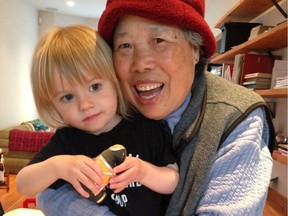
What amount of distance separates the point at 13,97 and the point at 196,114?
5.77m

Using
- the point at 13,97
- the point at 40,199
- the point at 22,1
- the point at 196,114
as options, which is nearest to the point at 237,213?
the point at 196,114

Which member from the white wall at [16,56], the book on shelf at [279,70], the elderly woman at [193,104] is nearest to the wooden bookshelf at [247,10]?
the book on shelf at [279,70]

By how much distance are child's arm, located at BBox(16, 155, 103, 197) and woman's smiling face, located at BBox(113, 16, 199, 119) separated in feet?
0.96

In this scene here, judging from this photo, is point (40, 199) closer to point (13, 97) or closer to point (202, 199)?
point (202, 199)

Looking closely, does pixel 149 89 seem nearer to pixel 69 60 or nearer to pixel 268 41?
pixel 69 60

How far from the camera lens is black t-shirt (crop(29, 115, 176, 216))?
89 cm

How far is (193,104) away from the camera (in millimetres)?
866

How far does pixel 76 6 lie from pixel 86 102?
6352mm

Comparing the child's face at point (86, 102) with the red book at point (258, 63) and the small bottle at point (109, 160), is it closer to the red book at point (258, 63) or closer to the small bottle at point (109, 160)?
the small bottle at point (109, 160)

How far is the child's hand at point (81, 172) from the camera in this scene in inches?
27.3

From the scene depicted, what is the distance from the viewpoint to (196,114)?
2.78ft

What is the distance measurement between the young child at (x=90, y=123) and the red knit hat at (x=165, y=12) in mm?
149

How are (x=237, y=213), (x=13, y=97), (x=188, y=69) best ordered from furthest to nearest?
(x=13, y=97) < (x=188, y=69) < (x=237, y=213)

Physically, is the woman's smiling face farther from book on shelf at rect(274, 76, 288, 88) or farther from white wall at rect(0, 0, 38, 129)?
white wall at rect(0, 0, 38, 129)
